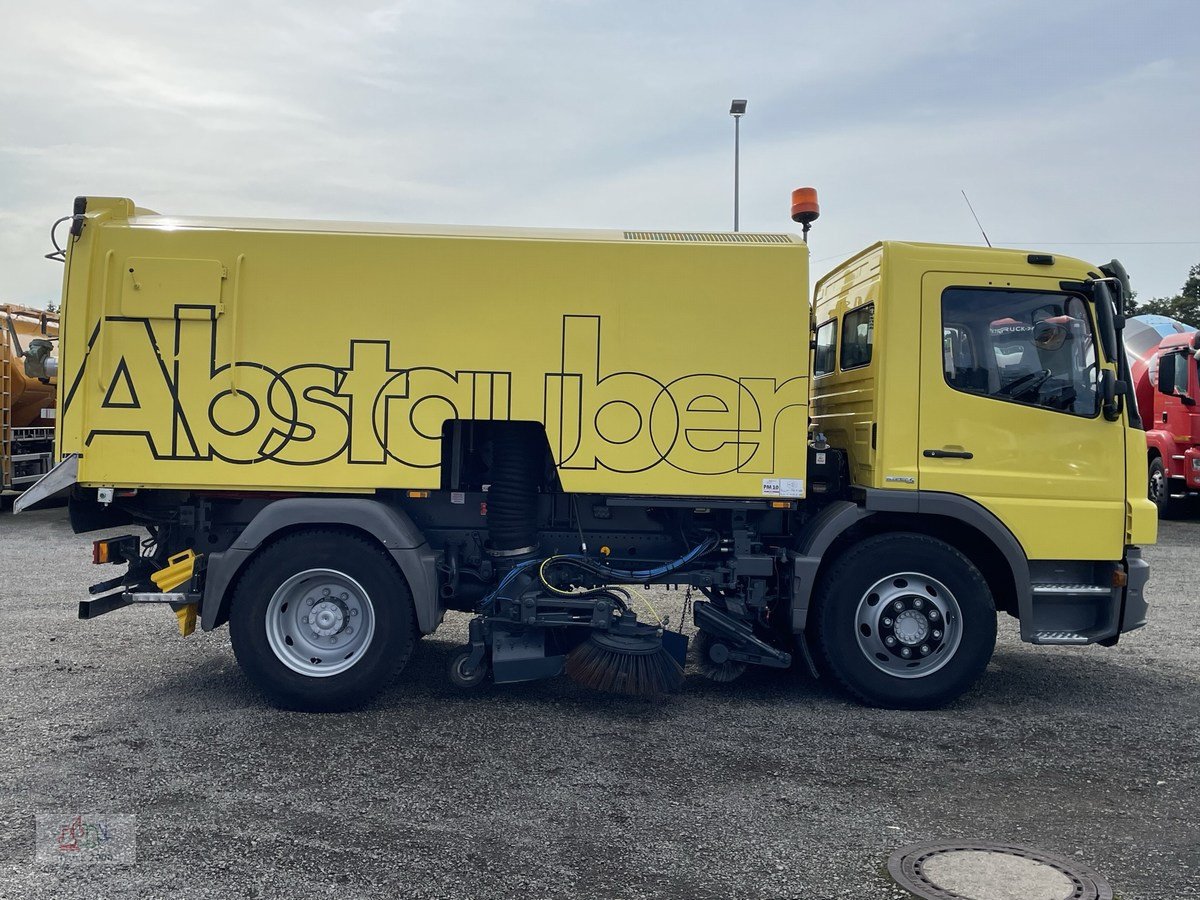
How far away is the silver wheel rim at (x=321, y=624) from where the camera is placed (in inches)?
228

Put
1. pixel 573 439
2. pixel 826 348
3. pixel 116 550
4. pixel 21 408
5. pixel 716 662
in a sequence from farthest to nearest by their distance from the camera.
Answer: pixel 21 408 < pixel 826 348 < pixel 716 662 < pixel 116 550 < pixel 573 439

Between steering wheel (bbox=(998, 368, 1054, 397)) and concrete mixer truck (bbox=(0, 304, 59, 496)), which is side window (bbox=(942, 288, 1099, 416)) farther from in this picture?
concrete mixer truck (bbox=(0, 304, 59, 496))

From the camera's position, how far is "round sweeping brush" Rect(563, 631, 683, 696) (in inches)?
228

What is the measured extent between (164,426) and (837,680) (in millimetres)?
4390

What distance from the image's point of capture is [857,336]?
6328 mm

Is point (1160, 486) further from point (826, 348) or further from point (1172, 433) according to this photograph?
point (826, 348)

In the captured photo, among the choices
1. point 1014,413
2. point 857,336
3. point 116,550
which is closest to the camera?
point 1014,413

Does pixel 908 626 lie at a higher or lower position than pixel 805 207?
lower

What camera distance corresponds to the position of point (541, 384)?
5.70 meters

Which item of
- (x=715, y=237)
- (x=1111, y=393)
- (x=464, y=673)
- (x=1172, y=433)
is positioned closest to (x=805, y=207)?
(x=715, y=237)

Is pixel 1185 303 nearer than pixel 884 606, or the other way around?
pixel 884 606

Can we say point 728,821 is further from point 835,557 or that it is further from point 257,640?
point 257,640

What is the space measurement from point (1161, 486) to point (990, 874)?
15.0 meters

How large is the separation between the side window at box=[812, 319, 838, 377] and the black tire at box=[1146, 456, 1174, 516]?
11758 millimetres
